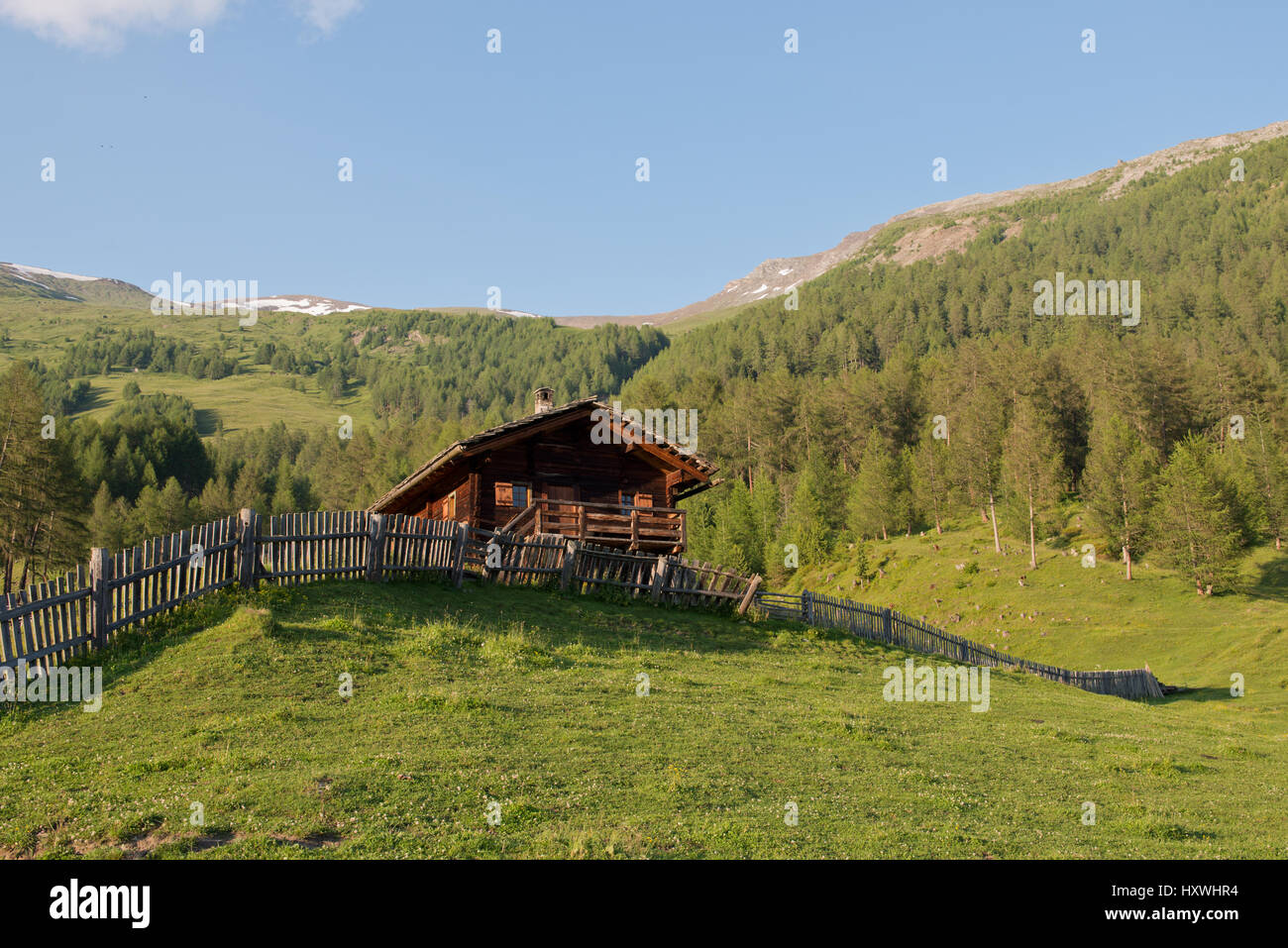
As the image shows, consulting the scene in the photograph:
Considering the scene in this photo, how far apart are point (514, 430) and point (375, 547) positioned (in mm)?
11152

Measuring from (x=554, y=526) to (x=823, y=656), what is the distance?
11341mm

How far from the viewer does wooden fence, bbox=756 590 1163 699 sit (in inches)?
1080

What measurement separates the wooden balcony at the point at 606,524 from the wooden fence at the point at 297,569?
4.52 m

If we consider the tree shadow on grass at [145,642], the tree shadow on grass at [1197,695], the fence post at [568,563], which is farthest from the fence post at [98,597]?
the tree shadow on grass at [1197,695]

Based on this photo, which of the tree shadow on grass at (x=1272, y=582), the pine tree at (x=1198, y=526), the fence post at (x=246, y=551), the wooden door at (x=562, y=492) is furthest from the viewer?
the tree shadow on grass at (x=1272, y=582)

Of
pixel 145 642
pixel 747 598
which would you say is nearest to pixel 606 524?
pixel 747 598

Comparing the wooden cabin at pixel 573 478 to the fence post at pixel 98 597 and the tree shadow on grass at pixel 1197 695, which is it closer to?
the fence post at pixel 98 597

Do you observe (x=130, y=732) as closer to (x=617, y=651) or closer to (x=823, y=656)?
(x=617, y=651)

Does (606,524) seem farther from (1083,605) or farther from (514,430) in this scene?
(1083,605)

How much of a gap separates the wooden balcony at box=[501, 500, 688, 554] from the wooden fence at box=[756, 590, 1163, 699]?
19.2 feet

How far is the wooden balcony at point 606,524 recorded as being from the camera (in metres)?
30.7

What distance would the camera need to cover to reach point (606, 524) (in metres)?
33.1

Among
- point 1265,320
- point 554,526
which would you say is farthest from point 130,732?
point 1265,320

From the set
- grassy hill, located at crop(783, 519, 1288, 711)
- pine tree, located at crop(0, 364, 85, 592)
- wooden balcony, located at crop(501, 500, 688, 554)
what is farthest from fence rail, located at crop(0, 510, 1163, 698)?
pine tree, located at crop(0, 364, 85, 592)
